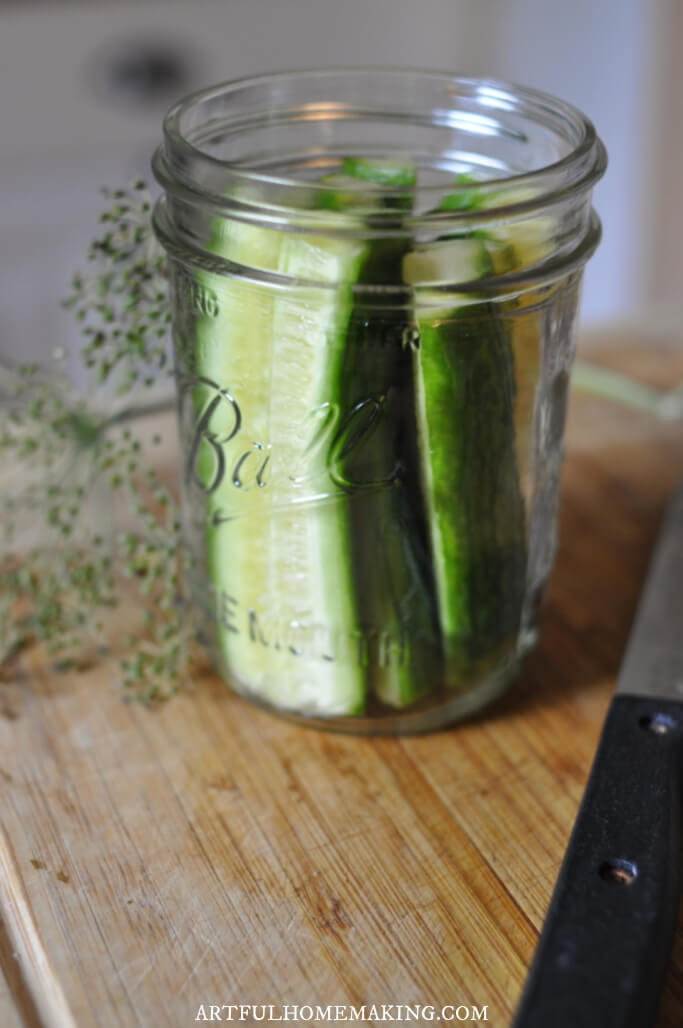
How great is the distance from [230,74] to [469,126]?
5.83 feet

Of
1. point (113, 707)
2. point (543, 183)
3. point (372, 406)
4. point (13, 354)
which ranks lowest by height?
point (13, 354)

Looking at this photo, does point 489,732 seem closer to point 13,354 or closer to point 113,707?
point 113,707

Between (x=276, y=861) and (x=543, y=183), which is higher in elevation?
(x=543, y=183)

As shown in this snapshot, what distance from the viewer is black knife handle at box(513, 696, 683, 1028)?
0.48 metres

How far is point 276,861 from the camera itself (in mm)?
640

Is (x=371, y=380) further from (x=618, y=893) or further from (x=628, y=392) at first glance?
(x=628, y=392)

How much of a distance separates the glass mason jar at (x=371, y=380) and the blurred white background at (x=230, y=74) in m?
1.36

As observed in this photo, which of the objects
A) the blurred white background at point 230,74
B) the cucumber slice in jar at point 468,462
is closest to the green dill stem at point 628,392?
the cucumber slice in jar at point 468,462

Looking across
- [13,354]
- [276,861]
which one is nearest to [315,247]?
[276,861]

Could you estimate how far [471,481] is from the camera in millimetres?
636

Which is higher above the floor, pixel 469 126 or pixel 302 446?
pixel 469 126

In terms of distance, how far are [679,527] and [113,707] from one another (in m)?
0.49

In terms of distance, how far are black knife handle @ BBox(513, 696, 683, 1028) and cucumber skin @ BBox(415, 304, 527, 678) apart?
0.35ft

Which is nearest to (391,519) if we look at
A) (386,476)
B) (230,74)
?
(386,476)
